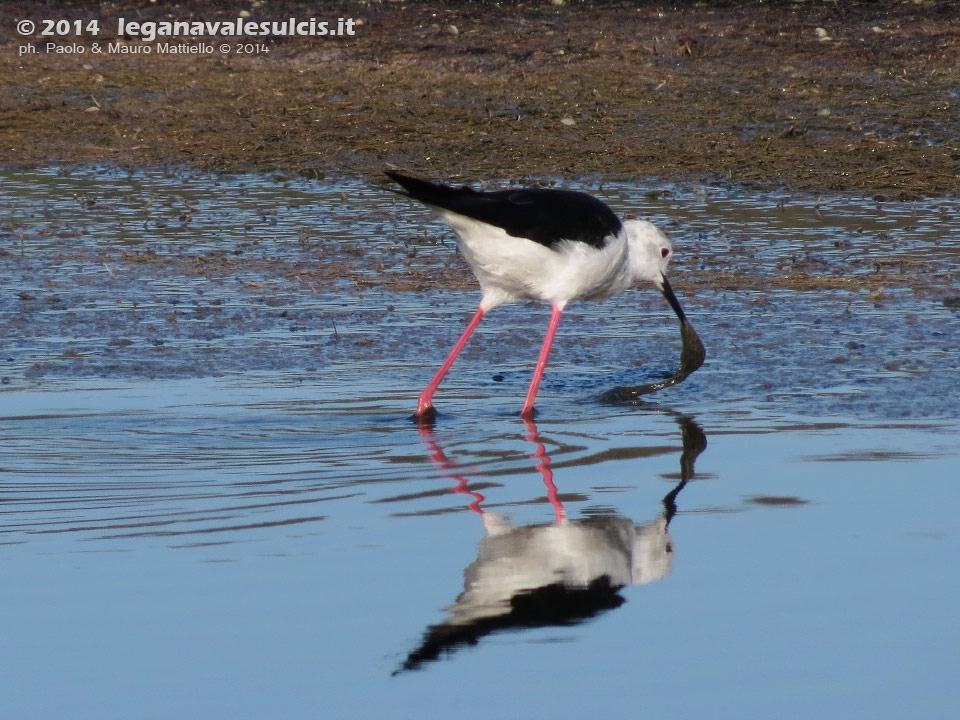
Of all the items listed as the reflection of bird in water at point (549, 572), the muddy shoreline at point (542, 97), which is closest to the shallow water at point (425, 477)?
the reflection of bird in water at point (549, 572)

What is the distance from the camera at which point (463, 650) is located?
4125 millimetres

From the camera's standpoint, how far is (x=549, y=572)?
4711mm

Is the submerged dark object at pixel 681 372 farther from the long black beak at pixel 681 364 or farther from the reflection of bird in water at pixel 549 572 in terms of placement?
the reflection of bird in water at pixel 549 572

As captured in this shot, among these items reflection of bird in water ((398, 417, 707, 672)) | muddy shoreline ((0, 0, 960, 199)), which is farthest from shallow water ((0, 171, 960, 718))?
muddy shoreline ((0, 0, 960, 199))

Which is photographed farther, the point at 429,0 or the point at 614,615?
the point at 429,0

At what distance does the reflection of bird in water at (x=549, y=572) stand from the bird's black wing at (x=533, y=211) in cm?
137

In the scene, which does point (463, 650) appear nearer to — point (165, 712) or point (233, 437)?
point (165, 712)

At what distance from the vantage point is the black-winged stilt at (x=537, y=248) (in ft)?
21.5

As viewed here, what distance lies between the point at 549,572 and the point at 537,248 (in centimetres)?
232

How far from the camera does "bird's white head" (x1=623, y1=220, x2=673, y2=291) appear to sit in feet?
24.4

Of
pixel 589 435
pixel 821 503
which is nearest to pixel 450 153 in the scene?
pixel 589 435

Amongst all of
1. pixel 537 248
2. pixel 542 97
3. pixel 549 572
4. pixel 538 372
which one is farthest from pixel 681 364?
pixel 542 97

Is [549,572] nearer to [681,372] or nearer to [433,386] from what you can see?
[433,386]

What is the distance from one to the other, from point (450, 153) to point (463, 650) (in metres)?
9.23
